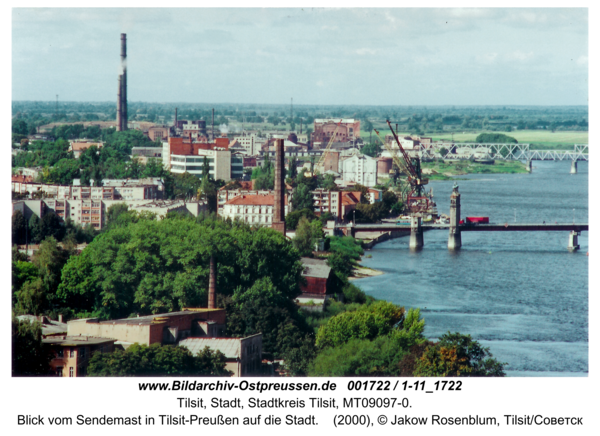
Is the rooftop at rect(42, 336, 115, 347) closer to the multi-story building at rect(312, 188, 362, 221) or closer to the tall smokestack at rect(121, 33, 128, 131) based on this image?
the multi-story building at rect(312, 188, 362, 221)

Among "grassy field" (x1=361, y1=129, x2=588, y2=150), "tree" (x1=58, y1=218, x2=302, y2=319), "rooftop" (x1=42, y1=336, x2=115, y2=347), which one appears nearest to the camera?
"rooftop" (x1=42, y1=336, x2=115, y2=347)

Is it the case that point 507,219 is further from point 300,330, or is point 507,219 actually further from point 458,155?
point 458,155

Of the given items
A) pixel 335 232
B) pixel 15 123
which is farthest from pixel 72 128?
pixel 335 232

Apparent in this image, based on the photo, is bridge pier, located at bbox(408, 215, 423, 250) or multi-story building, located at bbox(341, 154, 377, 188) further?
multi-story building, located at bbox(341, 154, 377, 188)

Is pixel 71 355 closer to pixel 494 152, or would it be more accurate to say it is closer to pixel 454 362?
pixel 454 362

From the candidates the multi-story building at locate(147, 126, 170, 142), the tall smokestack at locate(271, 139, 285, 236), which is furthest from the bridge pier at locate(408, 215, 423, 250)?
the multi-story building at locate(147, 126, 170, 142)

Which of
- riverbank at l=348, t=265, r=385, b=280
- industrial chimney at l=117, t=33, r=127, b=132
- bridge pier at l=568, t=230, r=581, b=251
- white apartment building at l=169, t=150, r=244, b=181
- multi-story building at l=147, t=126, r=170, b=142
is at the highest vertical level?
industrial chimney at l=117, t=33, r=127, b=132

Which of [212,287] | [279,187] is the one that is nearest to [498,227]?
[279,187]
